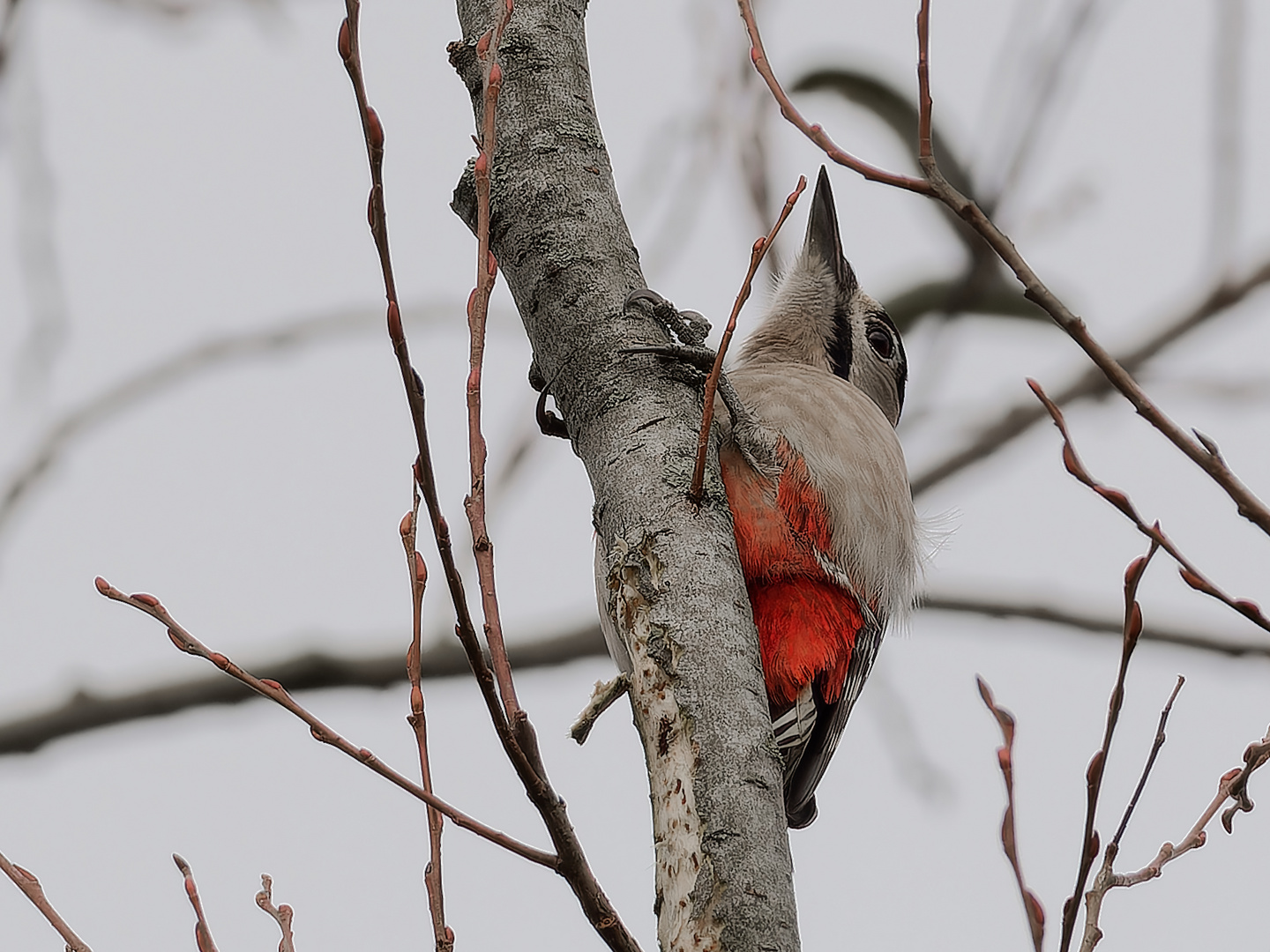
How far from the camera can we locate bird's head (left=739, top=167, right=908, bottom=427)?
4.42m

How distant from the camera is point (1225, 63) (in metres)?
3.55

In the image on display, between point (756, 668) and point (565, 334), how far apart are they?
27.9 inches

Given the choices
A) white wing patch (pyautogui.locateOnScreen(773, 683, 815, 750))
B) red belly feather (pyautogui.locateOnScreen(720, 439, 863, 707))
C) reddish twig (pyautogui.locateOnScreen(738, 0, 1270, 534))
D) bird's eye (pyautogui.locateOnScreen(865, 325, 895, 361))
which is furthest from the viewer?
bird's eye (pyautogui.locateOnScreen(865, 325, 895, 361))

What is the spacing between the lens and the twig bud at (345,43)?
1.51 m

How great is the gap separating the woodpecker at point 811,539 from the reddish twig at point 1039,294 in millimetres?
641

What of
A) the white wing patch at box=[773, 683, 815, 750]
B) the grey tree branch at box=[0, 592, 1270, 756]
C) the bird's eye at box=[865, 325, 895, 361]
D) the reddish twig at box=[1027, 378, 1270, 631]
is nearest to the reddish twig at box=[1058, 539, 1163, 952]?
the reddish twig at box=[1027, 378, 1270, 631]

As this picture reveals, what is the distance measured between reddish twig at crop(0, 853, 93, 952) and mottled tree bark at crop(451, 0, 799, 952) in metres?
0.77

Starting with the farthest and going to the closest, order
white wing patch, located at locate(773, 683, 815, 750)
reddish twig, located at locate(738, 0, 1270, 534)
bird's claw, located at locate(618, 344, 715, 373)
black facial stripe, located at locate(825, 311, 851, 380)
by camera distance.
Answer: black facial stripe, located at locate(825, 311, 851, 380) < white wing patch, located at locate(773, 683, 815, 750) < bird's claw, located at locate(618, 344, 715, 373) < reddish twig, located at locate(738, 0, 1270, 534)

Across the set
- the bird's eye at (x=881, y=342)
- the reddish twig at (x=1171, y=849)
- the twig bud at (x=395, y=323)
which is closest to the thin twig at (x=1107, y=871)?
the reddish twig at (x=1171, y=849)

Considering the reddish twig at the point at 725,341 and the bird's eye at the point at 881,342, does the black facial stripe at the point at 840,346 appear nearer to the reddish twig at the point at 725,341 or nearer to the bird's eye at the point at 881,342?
the bird's eye at the point at 881,342

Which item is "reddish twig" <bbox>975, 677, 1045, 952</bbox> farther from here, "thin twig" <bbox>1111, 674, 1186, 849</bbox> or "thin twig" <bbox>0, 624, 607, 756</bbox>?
"thin twig" <bbox>0, 624, 607, 756</bbox>

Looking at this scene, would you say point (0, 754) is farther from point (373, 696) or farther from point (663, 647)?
point (663, 647)

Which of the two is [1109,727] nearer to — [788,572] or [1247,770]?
[1247,770]

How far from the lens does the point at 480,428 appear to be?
171 cm
